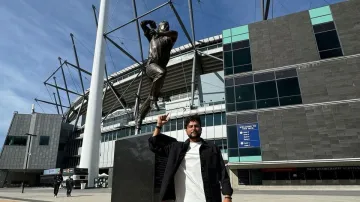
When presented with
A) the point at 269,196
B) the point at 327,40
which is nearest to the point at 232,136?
the point at 269,196

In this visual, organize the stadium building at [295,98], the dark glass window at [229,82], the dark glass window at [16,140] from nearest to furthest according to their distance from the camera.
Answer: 1. the stadium building at [295,98]
2. the dark glass window at [229,82]
3. the dark glass window at [16,140]

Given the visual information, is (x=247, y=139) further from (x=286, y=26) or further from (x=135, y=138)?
(x=135, y=138)

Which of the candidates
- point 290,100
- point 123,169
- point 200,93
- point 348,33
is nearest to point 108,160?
point 200,93

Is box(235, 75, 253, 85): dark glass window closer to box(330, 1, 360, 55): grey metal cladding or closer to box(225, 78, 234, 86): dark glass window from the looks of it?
box(225, 78, 234, 86): dark glass window

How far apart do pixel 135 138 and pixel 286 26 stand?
2456 centimetres

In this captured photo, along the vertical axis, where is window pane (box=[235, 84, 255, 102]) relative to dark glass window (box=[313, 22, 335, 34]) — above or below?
below

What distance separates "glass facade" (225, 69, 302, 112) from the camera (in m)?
23.1

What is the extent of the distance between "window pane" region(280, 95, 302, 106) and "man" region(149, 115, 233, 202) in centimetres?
2214

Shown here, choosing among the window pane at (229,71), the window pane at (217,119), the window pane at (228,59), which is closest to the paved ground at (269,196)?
the window pane at (217,119)

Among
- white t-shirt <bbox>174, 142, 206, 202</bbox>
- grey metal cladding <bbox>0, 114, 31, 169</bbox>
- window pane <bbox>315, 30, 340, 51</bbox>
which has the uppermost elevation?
window pane <bbox>315, 30, 340, 51</bbox>

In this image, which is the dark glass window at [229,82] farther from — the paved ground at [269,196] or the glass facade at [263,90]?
the paved ground at [269,196]

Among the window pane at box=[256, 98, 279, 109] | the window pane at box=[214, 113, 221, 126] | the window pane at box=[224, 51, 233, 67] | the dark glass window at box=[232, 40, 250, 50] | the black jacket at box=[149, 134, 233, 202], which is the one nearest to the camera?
the black jacket at box=[149, 134, 233, 202]

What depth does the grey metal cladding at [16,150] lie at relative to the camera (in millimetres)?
47125

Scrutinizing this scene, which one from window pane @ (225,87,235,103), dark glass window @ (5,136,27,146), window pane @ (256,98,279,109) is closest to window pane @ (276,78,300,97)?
window pane @ (256,98,279,109)
